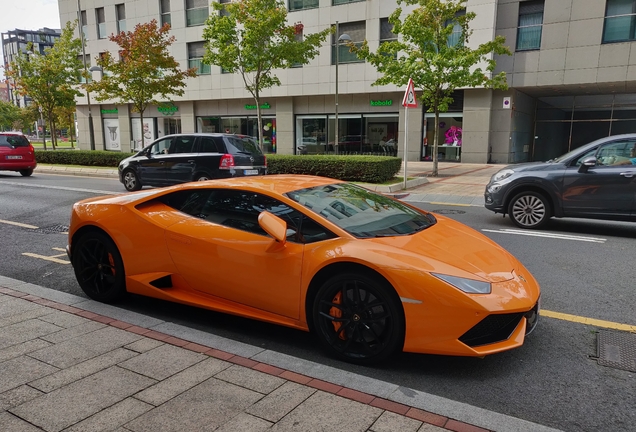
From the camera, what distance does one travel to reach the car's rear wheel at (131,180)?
14398mm

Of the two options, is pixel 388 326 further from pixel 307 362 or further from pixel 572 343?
pixel 572 343

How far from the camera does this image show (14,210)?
10.7 m

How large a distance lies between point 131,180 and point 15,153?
7.35 meters

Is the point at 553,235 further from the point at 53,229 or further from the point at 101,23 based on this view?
the point at 101,23

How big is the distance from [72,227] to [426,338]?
3.75 metres

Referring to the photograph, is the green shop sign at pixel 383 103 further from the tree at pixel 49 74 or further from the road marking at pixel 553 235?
the road marking at pixel 553 235

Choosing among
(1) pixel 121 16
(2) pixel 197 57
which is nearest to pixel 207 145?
(2) pixel 197 57

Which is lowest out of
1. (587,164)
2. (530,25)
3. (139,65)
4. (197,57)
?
(587,164)

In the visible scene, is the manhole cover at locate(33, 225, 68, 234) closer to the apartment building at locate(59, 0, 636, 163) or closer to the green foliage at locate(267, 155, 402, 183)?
the green foliage at locate(267, 155, 402, 183)

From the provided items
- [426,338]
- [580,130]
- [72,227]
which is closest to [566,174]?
[426,338]

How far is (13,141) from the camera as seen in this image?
60.8 feet

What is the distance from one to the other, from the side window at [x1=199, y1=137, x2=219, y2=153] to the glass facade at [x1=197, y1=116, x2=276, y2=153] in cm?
1885

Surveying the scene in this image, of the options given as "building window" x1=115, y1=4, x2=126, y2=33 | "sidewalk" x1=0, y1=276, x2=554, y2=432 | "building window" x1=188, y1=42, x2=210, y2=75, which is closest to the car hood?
"sidewalk" x1=0, y1=276, x2=554, y2=432

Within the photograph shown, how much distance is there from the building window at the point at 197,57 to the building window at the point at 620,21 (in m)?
23.0
